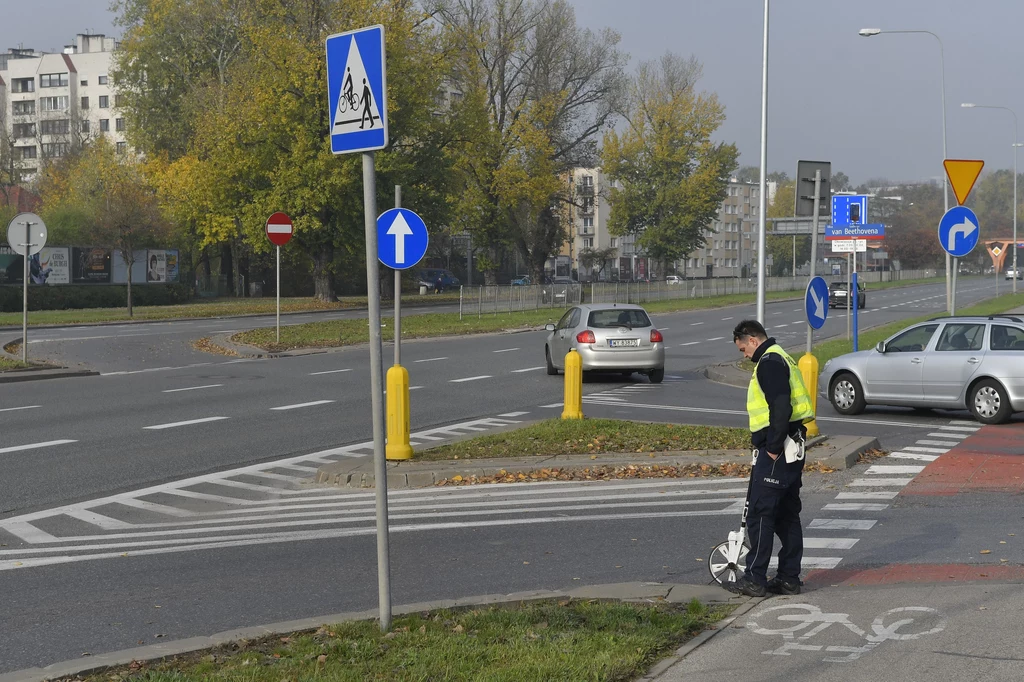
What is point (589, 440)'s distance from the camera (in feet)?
45.6

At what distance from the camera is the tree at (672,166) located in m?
81.2

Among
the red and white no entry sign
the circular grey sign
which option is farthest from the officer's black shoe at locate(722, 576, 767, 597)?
the red and white no entry sign

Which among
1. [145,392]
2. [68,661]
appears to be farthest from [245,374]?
[68,661]

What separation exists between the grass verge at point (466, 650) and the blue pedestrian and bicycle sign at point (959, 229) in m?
14.1

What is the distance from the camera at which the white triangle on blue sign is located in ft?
19.2

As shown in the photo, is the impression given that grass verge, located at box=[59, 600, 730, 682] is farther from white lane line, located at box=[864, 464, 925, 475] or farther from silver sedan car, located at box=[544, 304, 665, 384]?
silver sedan car, located at box=[544, 304, 665, 384]

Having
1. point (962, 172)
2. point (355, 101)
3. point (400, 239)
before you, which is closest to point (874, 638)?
point (355, 101)

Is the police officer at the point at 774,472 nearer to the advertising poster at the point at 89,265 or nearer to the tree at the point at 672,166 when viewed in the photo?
the advertising poster at the point at 89,265

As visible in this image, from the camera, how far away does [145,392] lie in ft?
67.2

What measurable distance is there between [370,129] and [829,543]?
482cm

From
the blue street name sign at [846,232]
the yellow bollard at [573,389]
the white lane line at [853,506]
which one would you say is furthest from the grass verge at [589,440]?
the blue street name sign at [846,232]

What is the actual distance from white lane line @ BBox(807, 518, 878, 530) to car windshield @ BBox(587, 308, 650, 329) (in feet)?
45.0

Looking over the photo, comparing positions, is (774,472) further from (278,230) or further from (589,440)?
(278,230)

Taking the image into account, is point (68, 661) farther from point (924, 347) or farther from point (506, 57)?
point (506, 57)
